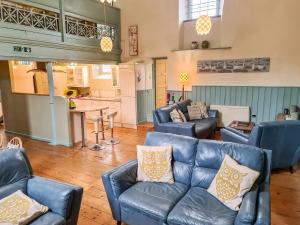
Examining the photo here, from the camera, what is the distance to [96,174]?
3.84 meters

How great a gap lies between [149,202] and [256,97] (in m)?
5.00

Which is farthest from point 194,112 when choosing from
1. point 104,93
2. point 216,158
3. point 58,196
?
point 58,196

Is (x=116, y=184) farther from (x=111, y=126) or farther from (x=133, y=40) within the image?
(x=133, y=40)

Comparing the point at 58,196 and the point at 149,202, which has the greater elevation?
the point at 58,196

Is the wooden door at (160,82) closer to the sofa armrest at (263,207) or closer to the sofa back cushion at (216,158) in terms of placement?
the sofa back cushion at (216,158)

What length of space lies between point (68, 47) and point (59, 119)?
191 centimetres

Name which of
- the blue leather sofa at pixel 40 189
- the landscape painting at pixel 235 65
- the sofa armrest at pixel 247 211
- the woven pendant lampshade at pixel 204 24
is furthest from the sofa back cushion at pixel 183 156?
the landscape painting at pixel 235 65

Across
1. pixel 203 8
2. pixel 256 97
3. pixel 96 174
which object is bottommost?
pixel 96 174

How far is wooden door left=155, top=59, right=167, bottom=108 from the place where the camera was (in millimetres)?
7668

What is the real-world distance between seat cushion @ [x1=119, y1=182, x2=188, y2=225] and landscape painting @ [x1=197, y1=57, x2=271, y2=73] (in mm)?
4600

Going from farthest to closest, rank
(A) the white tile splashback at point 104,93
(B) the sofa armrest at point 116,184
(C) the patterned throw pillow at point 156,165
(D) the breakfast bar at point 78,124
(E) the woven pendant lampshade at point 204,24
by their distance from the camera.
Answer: (A) the white tile splashback at point 104,93 → (D) the breakfast bar at point 78,124 → (E) the woven pendant lampshade at point 204,24 → (C) the patterned throw pillow at point 156,165 → (B) the sofa armrest at point 116,184

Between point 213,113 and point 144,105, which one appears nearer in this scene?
point 213,113

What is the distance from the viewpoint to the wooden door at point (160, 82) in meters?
7.67

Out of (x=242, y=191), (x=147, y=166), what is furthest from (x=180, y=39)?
(x=242, y=191)
